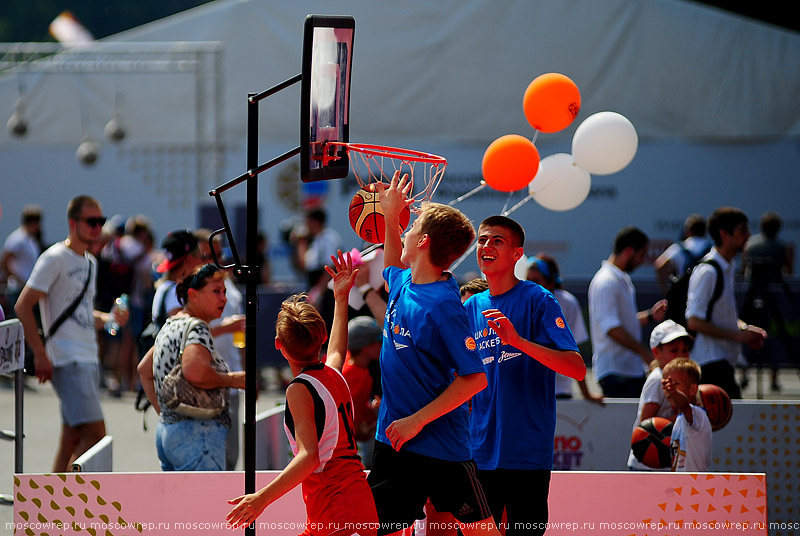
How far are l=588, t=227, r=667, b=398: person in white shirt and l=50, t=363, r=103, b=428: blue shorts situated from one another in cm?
358

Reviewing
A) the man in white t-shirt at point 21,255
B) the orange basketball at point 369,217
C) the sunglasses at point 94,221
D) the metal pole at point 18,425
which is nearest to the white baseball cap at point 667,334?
the orange basketball at point 369,217

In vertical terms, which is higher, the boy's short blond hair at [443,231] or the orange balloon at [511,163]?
the orange balloon at [511,163]

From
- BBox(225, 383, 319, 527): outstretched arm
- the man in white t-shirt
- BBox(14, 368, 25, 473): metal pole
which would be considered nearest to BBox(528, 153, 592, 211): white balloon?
BBox(225, 383, 319, 527): outstretched arm

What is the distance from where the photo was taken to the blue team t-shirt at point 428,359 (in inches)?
146

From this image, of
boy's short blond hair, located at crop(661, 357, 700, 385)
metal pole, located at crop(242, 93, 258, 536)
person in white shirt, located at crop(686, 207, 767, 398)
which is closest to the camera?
metal pole, located at crop(242, 93, 258, 536)

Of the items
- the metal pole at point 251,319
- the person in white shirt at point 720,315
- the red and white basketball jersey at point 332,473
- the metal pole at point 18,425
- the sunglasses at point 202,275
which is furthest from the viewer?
the person in white shirt at point 720,315

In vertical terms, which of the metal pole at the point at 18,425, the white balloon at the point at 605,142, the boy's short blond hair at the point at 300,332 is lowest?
the metal pole at the point at 18,425

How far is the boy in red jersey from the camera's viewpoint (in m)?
3.50

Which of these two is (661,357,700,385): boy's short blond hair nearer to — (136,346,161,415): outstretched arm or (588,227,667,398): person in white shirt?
(588,227,667,398): person in white shirt

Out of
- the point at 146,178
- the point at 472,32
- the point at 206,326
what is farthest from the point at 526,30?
the point at 206,326

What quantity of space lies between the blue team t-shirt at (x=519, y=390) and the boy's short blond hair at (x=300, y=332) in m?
0.97

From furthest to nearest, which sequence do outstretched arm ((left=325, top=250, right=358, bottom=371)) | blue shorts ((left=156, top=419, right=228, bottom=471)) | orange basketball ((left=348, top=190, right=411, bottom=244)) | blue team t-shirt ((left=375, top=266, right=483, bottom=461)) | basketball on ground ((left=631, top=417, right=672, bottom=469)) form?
1. basketball on ground ((left=631, top=417, right=672, bottom=469))
2. blue shorts ((left=156, top=419, right=228, bottom=471))
3. orange basketball ((left=348, top=190, right=411, bottom=244))
4. outstretched arm ((left=325, top=250, right=358, bottom=371))
5. blue team t-shirt ((left=375, top=266, right=483, bottom=461))

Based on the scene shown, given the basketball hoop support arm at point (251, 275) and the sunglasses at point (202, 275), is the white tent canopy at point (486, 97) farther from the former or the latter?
the basketball hoop support arm at point (251, 275)

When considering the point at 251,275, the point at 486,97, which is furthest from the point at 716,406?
the point at 486,97
